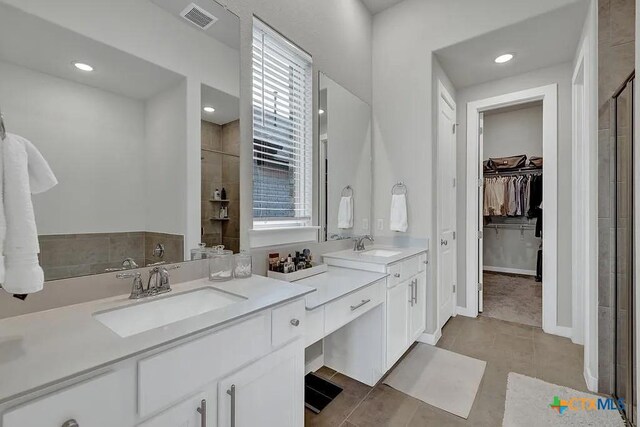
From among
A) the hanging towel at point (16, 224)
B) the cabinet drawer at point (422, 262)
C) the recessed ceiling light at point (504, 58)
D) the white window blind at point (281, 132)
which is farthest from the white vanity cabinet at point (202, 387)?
the recessed ceiling light at point (504, 58)

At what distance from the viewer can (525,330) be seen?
9.78 feet

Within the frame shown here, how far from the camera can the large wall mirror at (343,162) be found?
2.35m

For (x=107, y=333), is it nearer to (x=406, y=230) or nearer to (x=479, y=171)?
(x=406, y=230)

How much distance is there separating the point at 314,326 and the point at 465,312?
8.84 ft

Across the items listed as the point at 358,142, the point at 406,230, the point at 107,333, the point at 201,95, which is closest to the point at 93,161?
the point at 201,95

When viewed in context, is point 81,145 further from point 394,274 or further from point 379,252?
point 379,252

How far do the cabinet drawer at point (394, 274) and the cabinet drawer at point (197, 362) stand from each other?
3.76 ft

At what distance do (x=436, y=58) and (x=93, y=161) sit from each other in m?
2.90

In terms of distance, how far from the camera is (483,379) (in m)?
2.12

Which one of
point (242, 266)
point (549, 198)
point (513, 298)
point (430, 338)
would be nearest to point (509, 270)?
point (513, 298)

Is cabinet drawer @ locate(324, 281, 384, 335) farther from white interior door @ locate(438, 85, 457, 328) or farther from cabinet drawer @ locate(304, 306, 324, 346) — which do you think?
white interior door @ locate(438, 85, 457, 328)

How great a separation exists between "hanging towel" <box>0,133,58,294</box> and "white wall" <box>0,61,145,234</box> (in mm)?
280

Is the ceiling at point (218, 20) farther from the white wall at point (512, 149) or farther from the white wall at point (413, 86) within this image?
the white wall at point (512, 149)

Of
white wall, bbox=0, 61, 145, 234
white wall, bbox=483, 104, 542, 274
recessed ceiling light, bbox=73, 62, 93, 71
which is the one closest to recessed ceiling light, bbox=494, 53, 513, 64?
white wall, bbox=483, 104, 542, 274
